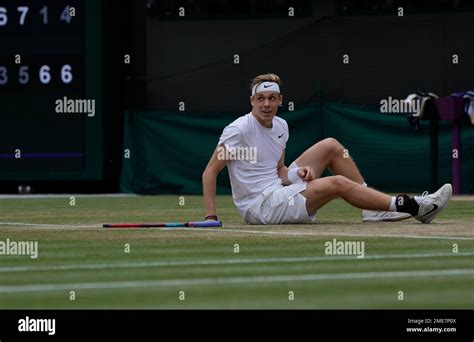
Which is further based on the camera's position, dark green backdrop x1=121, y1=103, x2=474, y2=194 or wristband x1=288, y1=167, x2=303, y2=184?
dark green backdrop x1=121, y1=103, x2=474, y2=194

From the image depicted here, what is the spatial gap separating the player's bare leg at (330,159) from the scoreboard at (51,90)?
35.5 feet

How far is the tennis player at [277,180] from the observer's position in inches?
538

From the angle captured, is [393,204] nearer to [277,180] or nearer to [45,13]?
[277,180]

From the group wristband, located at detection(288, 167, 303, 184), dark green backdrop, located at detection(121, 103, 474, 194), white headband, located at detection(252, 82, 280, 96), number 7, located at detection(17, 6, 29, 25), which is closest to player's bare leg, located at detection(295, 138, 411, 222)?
wristband, located at detection(288, 167, 303, 184)

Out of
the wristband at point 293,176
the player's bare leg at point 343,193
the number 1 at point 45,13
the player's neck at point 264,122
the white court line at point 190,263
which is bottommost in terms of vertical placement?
the white court line at point 190,263

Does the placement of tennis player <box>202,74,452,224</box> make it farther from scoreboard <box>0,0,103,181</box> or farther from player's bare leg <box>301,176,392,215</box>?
scoreboard <box>0,0,103,181</box>

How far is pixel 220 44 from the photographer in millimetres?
27141

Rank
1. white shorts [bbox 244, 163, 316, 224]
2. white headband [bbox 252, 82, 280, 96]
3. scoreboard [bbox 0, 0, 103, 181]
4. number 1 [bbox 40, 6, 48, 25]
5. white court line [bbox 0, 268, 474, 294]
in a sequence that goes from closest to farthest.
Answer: white court line [bbox 0, 268, 474, 294]
white shorts [bbox 244, 163, 316, 224]
white headband [bbox 252, 82, 280, 96]
scoreboard [bbox 0, 0, 103, 181]
number 1 [bbox 40, 6, 48, 25]

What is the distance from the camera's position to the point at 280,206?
45.8 feet

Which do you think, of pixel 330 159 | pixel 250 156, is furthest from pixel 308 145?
pixel 250 156

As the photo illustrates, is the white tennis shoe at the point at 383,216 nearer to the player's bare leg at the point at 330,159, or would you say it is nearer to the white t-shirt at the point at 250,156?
the player's bare leg at the point at 330,159

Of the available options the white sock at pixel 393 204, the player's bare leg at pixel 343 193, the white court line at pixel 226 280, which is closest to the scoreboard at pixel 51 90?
the player's bare leg at pixel 343 193

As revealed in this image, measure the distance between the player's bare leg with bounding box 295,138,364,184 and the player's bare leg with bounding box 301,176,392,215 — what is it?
52cm

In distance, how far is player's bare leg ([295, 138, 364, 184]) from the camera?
1423 cm
